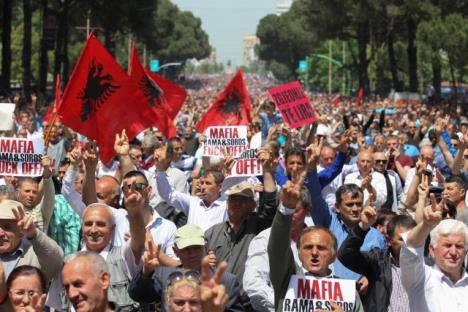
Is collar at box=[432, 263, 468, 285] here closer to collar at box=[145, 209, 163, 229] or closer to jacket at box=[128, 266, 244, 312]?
jacket at box=[128, 266, 244, 312]

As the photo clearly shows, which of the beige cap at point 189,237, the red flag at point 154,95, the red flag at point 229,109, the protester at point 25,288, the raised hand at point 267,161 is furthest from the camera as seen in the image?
the red flag at point 229,109

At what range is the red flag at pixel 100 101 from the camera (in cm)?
1098

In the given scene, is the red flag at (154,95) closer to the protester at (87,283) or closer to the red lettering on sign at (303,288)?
the red lettering on sign at (303,288)

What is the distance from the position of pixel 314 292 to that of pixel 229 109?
442 inches

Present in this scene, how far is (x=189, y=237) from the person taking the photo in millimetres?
6582

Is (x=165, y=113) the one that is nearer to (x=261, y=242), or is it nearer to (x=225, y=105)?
(x=225, y=105)

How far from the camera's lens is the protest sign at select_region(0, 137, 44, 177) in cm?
922

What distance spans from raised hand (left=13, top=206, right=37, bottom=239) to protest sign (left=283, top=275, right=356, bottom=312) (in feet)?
4.73

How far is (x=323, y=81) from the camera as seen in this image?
122250mm

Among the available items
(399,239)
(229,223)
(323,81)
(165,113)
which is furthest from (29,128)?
(323,81)

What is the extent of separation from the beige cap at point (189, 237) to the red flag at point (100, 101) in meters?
4.26

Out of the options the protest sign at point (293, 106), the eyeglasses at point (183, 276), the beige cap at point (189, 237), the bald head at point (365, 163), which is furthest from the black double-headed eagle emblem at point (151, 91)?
the eyeglasses at point (183, 276)

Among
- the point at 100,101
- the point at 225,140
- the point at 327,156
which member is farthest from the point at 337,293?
the point at 225,140

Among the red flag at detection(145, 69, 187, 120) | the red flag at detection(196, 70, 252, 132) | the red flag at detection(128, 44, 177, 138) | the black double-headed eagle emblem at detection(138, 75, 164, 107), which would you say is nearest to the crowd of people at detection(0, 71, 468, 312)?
the red flag at detection(128, 44, 177, 138)
